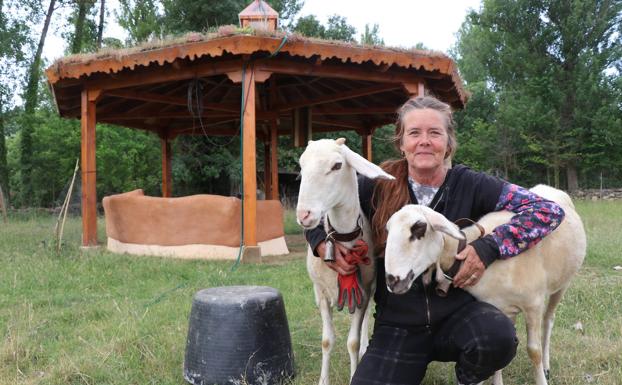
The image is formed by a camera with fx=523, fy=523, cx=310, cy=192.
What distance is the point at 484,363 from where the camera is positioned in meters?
2.36

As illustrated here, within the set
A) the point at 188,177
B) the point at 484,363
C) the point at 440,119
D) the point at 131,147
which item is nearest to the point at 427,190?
the point at 440,119

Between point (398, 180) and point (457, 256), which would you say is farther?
point (398, 180)

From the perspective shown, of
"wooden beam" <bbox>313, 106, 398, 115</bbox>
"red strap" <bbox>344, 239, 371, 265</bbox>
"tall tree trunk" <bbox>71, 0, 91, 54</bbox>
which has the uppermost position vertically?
"tall tree trunk" <bbox>71, 0, 91, 54</bbox>

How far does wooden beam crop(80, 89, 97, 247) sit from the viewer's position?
8.57 metres

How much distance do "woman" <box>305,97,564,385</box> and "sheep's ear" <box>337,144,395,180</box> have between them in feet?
0.73

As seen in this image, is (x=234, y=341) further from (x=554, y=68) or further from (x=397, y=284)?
(x=554, y=68)

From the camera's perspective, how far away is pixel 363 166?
8.01ft

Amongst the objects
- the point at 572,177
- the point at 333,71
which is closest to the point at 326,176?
the point at 333,71

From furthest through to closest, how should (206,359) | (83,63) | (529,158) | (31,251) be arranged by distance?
1. (529,158)
2. (31,251)
3. (83,63)
4. (206,359)

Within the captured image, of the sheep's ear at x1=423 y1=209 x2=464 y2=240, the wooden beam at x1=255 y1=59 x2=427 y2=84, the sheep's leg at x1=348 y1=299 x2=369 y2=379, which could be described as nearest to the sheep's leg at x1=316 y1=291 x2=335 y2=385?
the sheep's leg at x1=348 y1=299 x2=369 y2=379

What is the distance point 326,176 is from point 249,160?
5116 mm

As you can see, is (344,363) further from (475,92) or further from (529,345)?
(475,92)

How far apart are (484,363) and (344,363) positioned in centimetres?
119

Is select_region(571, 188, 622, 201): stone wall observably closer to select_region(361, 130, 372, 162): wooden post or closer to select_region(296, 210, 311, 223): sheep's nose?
select_region(361, 130, 372, 162): wooden post
